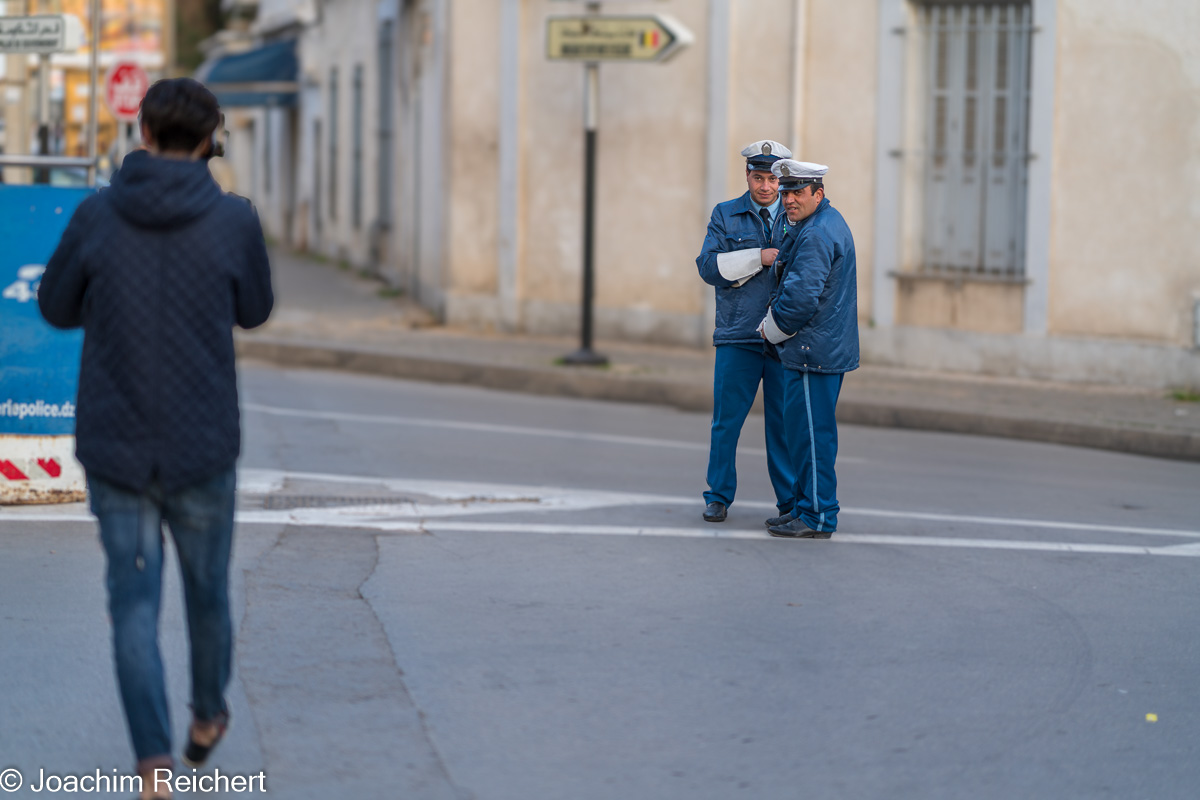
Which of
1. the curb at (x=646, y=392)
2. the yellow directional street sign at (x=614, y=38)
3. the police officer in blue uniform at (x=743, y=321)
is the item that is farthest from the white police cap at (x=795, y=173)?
the yellow directional street sign at (x=614, y=38)

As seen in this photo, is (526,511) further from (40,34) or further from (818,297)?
(40,34)

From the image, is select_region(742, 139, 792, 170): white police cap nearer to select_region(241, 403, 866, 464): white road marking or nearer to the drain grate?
the drain grate

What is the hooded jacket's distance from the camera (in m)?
3.97

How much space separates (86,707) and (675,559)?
2917 millimetres

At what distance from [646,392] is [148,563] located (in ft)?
31.8

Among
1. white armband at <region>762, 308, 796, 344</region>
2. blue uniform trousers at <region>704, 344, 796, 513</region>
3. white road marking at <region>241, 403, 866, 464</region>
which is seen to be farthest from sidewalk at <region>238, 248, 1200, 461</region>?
white armband at <region>762, 308, 796, 344</region>

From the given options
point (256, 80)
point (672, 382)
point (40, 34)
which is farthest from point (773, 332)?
point (256, 80)

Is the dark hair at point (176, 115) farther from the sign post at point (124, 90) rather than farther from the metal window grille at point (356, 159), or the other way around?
the metal window grille at point (356, 159)

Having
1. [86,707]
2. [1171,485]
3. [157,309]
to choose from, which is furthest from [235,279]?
[1171,485]

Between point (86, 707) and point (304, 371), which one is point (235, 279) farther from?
point (304, 371)

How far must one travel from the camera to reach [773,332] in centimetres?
744

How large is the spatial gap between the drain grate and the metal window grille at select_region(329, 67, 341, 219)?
67.3 feet

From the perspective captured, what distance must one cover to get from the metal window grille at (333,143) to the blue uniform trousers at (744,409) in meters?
21.4

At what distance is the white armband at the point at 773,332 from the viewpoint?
7.43 meters
